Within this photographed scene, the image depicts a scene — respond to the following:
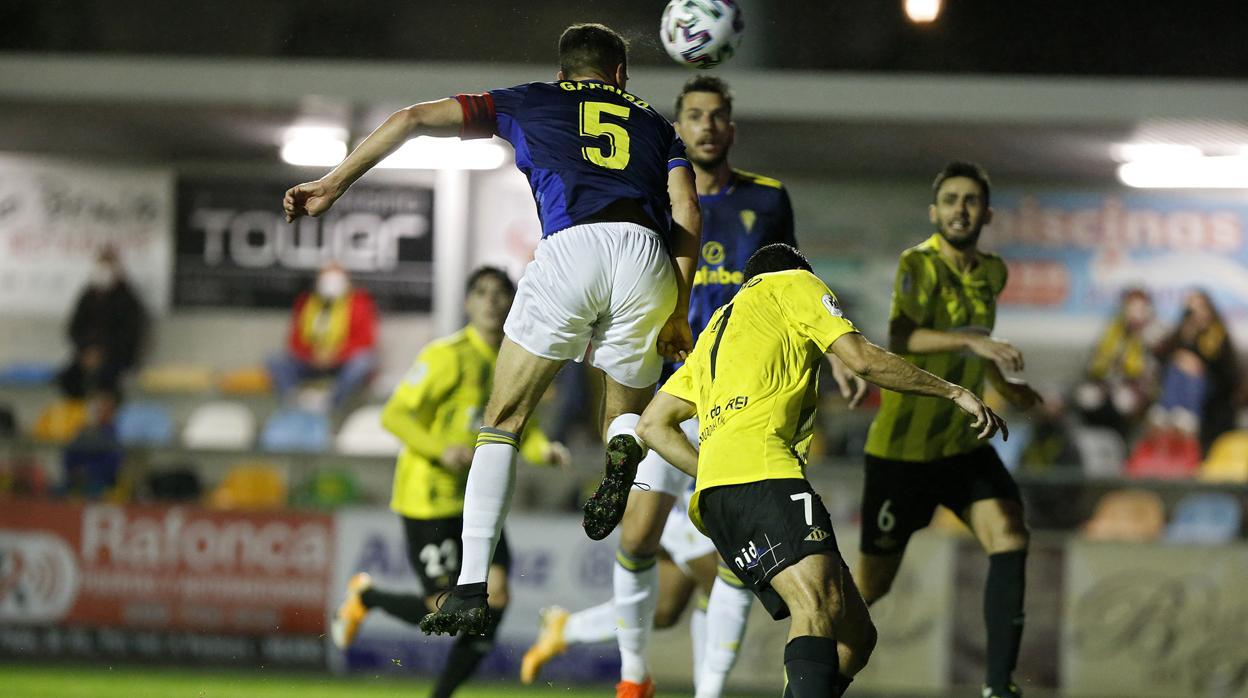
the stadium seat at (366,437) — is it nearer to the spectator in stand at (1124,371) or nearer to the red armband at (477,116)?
the spectator in stand at (1124,371)

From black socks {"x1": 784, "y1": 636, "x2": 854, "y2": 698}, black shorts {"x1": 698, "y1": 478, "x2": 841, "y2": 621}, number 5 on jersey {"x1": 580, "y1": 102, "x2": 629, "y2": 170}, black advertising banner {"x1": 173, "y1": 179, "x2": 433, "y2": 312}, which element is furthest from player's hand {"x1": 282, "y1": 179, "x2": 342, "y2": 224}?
black advertising banner {"x1": 173, "y1": 179, "x2": 433, "y2": 312}

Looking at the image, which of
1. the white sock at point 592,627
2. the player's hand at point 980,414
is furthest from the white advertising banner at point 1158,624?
the player's hand at point 980,414

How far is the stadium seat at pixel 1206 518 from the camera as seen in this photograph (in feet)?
36.9

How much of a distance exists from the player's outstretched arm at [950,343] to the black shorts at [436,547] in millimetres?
2442

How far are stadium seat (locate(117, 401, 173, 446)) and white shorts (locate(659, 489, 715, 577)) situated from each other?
8083 mm

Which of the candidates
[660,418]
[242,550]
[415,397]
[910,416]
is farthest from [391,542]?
[660,418]

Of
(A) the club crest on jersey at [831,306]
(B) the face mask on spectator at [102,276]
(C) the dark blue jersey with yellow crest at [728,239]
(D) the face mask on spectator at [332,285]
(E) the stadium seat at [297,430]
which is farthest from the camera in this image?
(B) the face mask on spectator at [102,276]

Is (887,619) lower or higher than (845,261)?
lower

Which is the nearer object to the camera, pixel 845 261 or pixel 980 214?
pixel 980 214

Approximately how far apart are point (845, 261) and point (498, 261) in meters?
3.39

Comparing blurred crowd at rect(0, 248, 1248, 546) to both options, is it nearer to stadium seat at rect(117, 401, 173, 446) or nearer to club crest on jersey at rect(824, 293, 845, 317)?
stadium seat at rect(117, 401, 173, 446)

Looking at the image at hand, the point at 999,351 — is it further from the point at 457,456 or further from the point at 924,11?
the point at 924,11

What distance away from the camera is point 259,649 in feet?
36.8

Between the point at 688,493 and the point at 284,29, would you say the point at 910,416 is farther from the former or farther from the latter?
the point at 284,29
